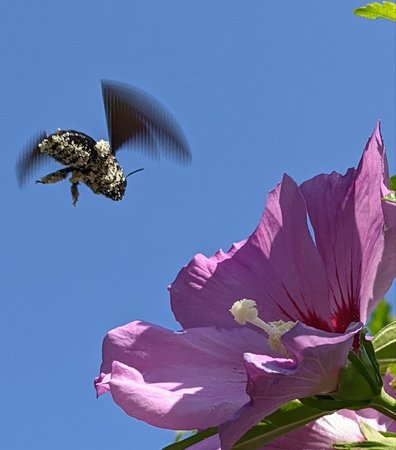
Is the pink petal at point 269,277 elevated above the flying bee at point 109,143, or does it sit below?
below

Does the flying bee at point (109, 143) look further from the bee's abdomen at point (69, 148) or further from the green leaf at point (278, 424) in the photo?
the green leaf at point (278, 424)

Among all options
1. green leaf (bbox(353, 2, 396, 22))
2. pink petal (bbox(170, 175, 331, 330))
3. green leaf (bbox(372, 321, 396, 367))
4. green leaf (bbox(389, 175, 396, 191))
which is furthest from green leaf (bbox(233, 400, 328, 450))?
green leaf (bbox(353, 2, 396, 22))

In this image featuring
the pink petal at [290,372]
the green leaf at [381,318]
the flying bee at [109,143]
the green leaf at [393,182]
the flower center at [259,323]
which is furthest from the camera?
the flying bee at [109,143]

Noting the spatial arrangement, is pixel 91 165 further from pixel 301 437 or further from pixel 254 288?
pixel 301 437

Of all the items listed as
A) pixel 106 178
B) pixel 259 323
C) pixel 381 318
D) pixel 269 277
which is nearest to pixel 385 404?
pixel 259 323

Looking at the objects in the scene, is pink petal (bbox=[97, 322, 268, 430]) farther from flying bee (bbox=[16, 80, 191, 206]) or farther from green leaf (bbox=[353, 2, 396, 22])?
flying bee (bbox=[16, 80, 191, 206])

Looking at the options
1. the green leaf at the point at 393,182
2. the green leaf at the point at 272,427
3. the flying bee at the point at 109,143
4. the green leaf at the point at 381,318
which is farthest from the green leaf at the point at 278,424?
the flying bee at the point at 109,143

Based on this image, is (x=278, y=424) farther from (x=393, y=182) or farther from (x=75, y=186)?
(x=75, y=186)
